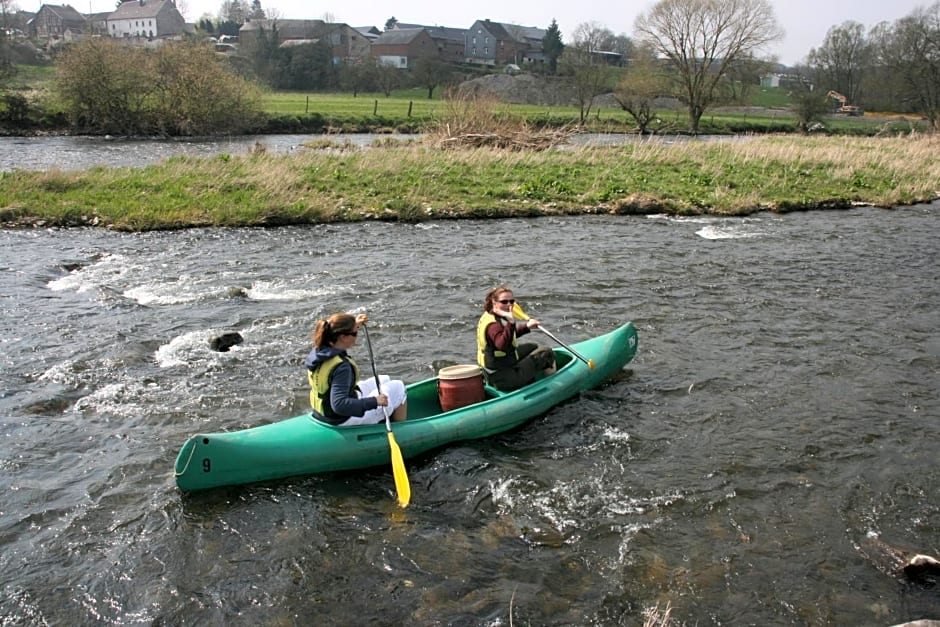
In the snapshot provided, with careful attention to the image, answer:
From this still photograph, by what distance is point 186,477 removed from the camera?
5441mm

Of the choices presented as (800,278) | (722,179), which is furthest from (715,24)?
(800,278)

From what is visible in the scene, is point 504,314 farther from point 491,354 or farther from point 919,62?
point 919,62

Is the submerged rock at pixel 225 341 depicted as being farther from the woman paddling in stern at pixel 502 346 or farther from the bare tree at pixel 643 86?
the bare tree at pixel 643 86

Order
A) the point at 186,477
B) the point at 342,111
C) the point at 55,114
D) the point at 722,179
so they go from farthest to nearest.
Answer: the point at 342,111 → the point at 55,114 → the point at 722,179 → the point at 186,477

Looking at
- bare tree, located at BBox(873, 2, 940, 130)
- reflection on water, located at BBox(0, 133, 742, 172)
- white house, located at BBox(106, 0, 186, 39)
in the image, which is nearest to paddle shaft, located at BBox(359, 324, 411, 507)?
reflection on water, located at BBox(0, 133, 742, 172)

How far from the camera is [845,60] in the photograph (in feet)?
185

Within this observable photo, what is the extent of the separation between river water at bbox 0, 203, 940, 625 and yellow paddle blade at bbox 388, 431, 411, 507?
0.15 m

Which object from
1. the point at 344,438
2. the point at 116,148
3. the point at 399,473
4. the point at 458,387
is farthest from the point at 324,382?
the point at 116,148

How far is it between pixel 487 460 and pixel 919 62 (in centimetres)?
4154

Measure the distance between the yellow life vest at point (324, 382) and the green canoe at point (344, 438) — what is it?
0.12m

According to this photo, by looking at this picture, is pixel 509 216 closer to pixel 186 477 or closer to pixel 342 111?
pixel 186 477

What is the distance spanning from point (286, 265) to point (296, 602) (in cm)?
789

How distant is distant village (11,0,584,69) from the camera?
77.4m

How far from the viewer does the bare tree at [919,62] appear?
3756 centimetres
